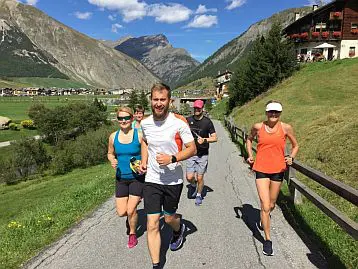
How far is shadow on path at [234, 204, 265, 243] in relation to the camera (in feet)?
19.1

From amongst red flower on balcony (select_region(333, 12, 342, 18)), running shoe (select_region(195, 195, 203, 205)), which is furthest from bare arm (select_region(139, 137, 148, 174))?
red flower on balcony (select_region(333, 12, 342, 18))

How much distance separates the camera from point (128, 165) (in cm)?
530

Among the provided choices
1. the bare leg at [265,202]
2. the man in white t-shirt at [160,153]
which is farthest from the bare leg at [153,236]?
the bare leg at [265,202]

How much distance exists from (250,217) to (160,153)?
3.31 metres

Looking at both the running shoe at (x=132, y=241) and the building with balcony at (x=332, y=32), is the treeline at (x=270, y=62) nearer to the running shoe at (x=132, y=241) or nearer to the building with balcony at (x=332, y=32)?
the building with balcony at (x=332, y=32)

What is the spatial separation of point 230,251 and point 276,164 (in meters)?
1.46

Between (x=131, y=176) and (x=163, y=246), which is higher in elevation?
(x=131, y=176)

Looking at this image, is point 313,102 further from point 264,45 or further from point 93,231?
point 93,231

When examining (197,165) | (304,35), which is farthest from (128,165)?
(304,35)

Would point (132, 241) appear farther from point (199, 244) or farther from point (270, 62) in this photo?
point (270, 62)

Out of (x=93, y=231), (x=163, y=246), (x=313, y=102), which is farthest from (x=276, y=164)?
(x=313, y=102)

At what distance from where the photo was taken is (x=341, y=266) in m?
4.48

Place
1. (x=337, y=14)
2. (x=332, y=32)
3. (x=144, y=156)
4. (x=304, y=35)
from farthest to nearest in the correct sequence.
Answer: (x=304, y=35) < (x=332, y=32) < (x=337, y=14) < (x=144, y=156)

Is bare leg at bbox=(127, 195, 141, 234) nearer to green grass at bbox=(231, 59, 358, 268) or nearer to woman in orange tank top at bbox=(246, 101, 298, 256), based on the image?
woman in orange tank top at bbox=(246, 101, 298, 256)
